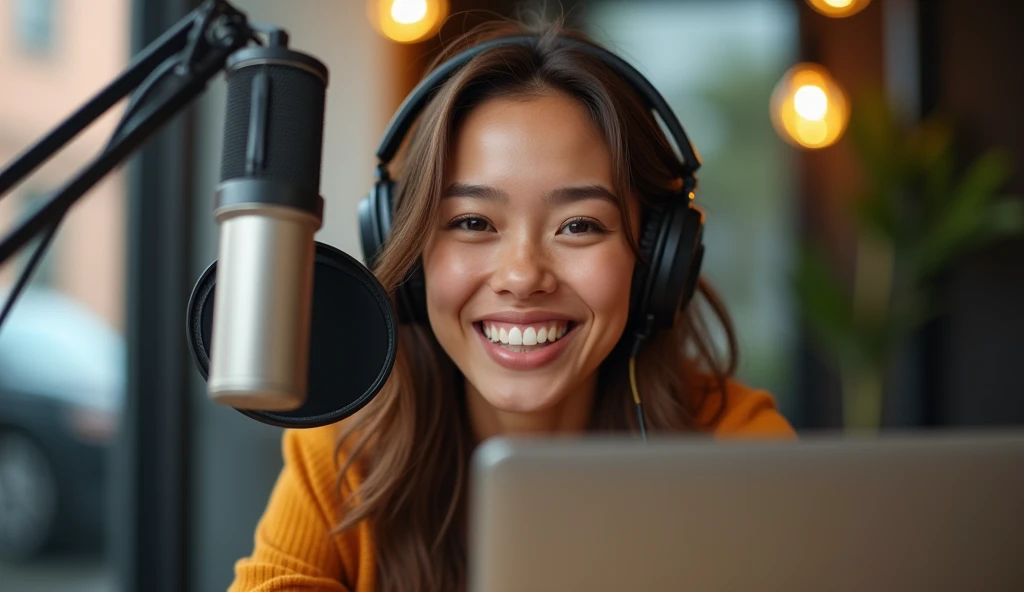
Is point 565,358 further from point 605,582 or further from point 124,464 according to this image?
point 124,464

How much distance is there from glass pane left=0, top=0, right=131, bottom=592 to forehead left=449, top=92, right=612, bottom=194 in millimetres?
1178

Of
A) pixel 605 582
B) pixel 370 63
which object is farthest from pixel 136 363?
pixel 605 582

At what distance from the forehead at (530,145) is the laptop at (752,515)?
0.65 m

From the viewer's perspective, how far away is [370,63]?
10.3 ft

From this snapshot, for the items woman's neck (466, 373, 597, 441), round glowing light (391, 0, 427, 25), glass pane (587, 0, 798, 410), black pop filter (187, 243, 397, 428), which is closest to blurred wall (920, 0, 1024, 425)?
glass pane (587, 0, 798, 410)

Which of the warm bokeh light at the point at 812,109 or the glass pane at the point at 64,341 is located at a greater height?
the warm bokeh light at the point at 812,109

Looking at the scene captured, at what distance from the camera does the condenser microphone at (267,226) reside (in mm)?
593

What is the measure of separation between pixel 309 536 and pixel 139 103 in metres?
0.67

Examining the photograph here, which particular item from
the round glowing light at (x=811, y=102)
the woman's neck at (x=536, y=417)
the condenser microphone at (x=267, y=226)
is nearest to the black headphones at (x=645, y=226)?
the woman's neck at (x=536, y=417)

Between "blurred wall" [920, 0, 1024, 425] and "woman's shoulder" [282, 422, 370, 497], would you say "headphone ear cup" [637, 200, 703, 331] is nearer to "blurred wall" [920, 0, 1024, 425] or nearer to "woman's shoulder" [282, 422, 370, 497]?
"woman's shoulder" [282, 422, 370, 497]

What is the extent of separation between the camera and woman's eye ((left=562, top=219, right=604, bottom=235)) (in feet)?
4.04

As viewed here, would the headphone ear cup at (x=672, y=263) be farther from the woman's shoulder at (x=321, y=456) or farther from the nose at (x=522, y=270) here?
the woman's shoulder at (x=321, y=456)

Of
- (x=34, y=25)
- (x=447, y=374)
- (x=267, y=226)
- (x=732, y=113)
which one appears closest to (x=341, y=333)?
(x=267, y=226)

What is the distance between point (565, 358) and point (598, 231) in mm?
167
